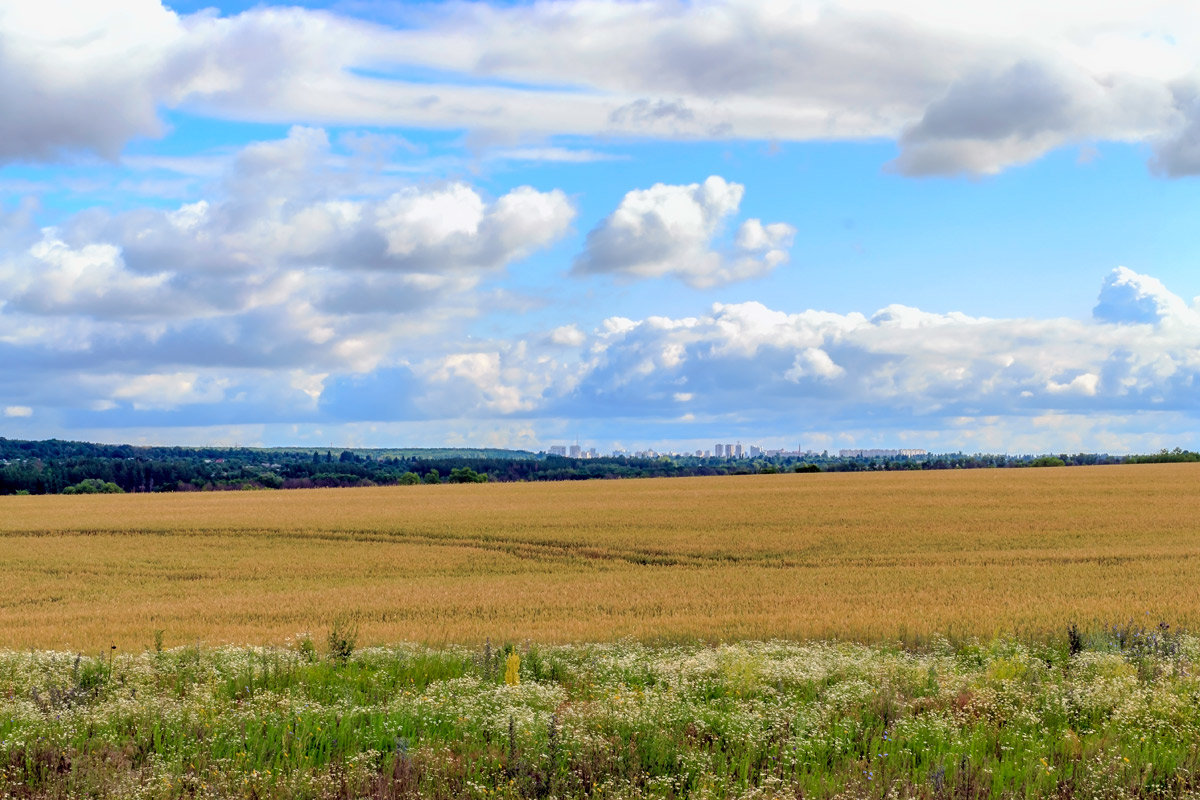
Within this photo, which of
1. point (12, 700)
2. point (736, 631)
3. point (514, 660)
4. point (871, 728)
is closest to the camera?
point (871, 728)

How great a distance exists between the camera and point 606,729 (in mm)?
8836

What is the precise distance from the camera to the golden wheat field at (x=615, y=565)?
2102cm

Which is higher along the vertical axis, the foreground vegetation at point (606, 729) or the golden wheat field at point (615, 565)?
the foreground vegetation at point (606, 729)

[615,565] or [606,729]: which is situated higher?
[606,729]

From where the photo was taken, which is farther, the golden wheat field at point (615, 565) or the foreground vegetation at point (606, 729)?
the golden wheat field at point (615, 565)

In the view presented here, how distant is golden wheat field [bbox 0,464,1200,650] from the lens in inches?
827

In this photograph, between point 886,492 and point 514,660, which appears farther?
point 886,492

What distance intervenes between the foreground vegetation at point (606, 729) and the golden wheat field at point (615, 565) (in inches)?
255

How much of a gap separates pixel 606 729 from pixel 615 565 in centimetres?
2802

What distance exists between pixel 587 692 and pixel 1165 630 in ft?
32.0

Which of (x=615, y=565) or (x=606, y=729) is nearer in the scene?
(x=606, y=729)

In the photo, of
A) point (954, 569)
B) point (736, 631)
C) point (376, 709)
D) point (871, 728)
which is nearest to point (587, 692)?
point (376, 709)

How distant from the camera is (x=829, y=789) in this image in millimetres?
7453

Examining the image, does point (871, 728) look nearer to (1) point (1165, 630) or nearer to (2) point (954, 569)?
(1) point (1165, 630)
